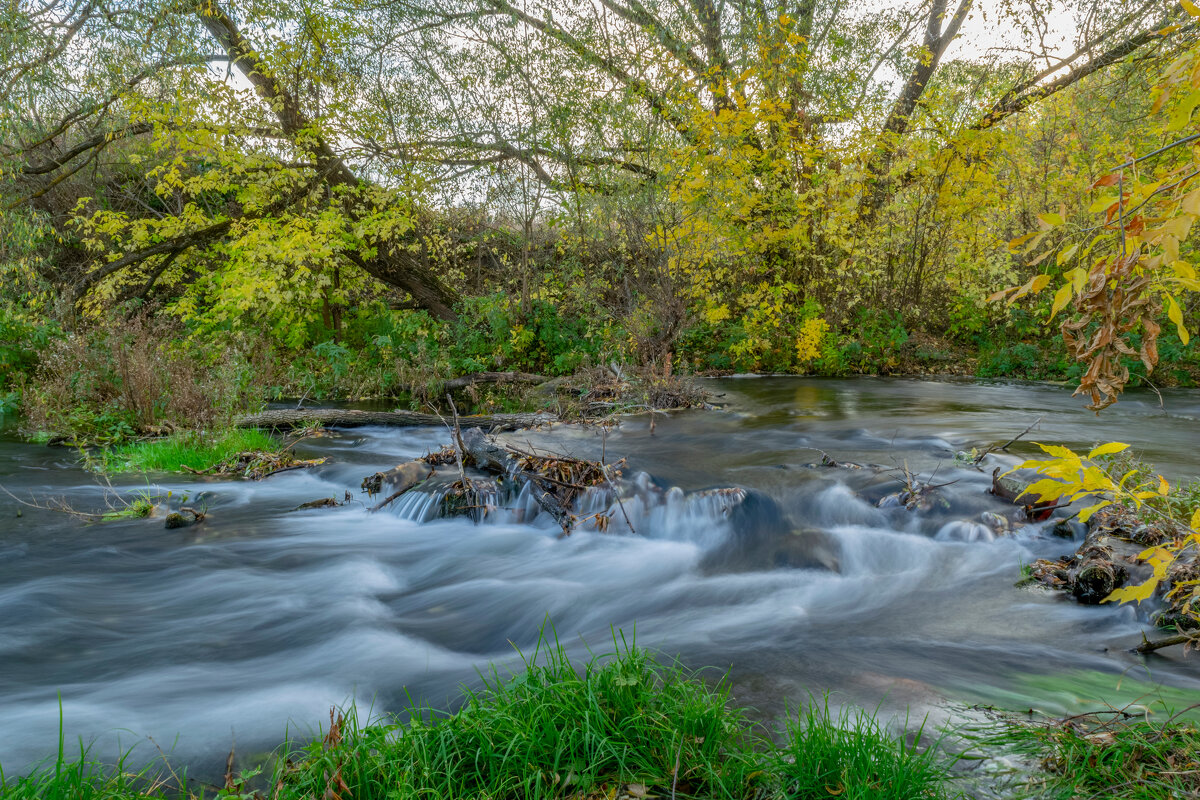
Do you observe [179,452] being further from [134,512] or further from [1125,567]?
[1125,567]

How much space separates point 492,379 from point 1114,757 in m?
10.8

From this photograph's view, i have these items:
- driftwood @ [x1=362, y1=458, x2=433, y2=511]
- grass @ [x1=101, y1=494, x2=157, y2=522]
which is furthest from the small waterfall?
grass @ [x1=101, y1=494, x2=157, y2=522]

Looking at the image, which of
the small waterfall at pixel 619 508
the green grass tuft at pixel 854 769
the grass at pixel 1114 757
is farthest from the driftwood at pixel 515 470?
the grass at pixel 1114 757

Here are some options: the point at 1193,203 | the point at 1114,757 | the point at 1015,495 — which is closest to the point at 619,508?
the point at 1015,495

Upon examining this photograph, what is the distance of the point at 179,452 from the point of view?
6949mm

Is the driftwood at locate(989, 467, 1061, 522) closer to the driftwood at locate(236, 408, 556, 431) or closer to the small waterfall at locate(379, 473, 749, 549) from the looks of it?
the small waterfall at locate(379, 473, 749, 549)

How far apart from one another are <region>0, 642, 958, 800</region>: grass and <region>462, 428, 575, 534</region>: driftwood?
2.90 metres

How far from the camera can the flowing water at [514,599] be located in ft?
9.47

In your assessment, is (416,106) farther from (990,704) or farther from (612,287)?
(990,704)

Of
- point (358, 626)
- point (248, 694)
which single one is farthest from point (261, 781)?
point (358, 626)

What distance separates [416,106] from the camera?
42.0 feet

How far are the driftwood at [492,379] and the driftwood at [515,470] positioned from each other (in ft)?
17.2

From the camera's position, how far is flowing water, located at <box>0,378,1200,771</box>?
2.89m

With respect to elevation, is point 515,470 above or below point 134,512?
above
